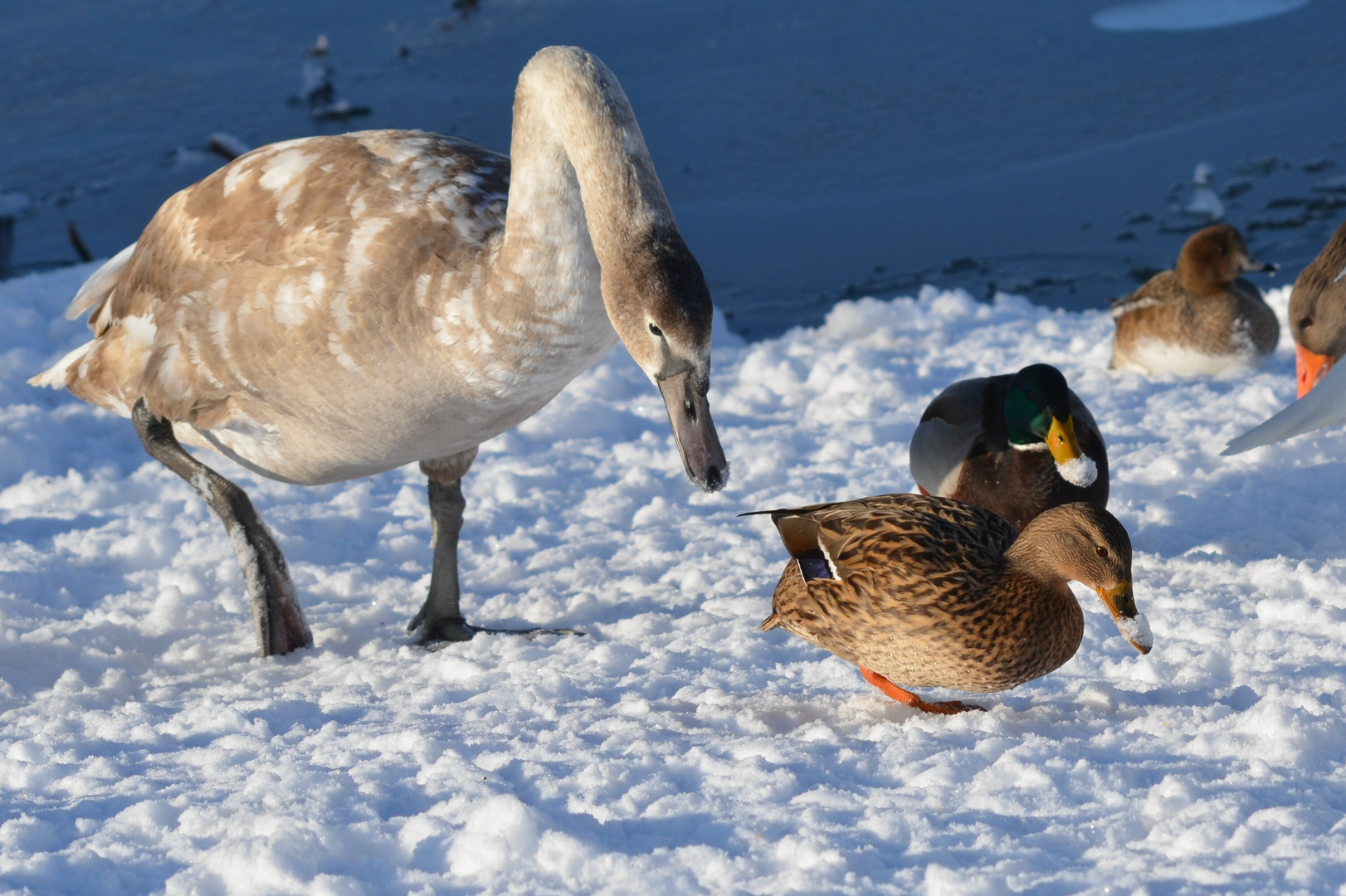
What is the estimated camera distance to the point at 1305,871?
7.68 ft

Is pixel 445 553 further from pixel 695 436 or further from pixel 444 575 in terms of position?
pixel 695 436

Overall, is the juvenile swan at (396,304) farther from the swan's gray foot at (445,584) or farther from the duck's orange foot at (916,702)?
the duck's orange foot at (916,702)

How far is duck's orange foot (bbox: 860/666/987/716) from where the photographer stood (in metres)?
3.38

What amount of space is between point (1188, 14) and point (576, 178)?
35.7 feet

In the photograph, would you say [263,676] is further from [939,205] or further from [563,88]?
[939,205]

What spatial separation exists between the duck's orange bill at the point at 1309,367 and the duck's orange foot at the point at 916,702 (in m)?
3.21

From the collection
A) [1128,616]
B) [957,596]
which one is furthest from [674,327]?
[1128,616]

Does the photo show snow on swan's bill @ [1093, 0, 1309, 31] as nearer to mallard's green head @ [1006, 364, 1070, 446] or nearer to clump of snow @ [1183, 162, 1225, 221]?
clump of snow @ [1183, 162, 1225, 221]

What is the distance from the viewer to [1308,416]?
11.4 feet

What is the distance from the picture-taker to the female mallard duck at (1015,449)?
169 inches

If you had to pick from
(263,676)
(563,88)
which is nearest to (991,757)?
(563,88)

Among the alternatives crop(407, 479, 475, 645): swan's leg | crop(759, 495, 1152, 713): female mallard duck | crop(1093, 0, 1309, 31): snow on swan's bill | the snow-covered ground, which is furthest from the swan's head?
crop(1093, 0, 1309, 31): snow on swan's bill

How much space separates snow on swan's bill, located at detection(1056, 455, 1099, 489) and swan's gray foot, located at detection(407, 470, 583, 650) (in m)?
1.74

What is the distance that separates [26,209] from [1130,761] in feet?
33.6
